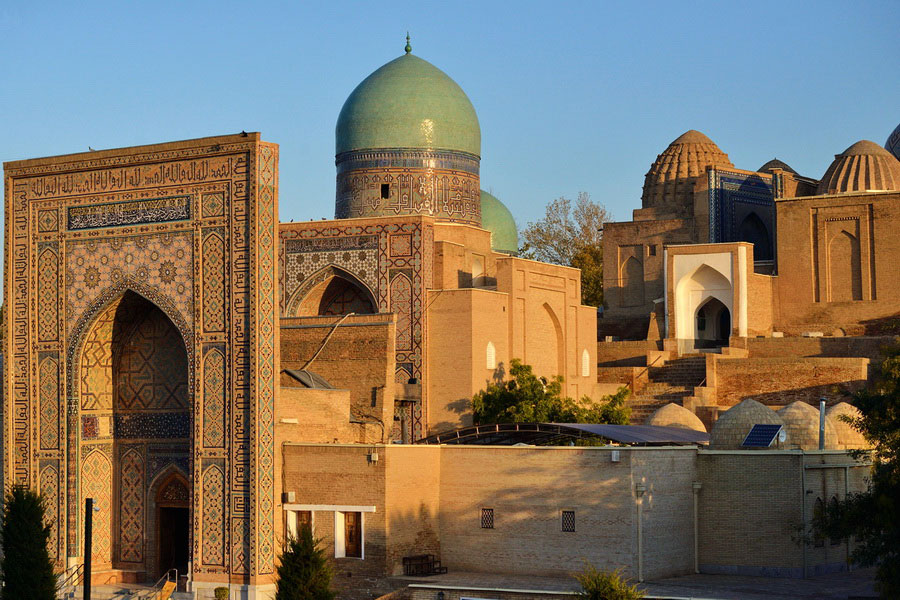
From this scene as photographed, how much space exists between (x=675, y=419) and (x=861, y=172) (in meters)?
10.6

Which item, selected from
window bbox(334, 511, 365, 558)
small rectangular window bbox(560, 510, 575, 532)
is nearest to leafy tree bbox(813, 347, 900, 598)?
small rectangular window bbox(560, 510, 575, 532)

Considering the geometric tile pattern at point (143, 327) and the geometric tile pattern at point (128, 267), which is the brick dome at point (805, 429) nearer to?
the geometric tile pattern at point (143, 327)

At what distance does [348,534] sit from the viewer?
54.0ft

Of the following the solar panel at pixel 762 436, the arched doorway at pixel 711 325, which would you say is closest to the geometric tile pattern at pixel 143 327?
the solar panel at pixel 762 436

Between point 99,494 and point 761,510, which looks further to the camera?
point 99,494

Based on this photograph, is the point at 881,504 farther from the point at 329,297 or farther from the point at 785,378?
the point at 329,297

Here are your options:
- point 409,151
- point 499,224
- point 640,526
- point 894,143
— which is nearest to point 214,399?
point 640,526

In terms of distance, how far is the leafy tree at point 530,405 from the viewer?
846 inches

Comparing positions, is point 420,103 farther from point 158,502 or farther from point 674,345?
point 158,502

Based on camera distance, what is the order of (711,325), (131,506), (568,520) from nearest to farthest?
(568,520)
(131,506)
(711,325)

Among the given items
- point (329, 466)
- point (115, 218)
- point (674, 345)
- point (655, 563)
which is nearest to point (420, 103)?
point (674, 345)

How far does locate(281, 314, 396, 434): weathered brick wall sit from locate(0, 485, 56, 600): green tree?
5.01m

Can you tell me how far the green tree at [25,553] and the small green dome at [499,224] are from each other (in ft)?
44.3

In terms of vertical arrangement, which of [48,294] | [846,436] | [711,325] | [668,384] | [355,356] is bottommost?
[846,436]
